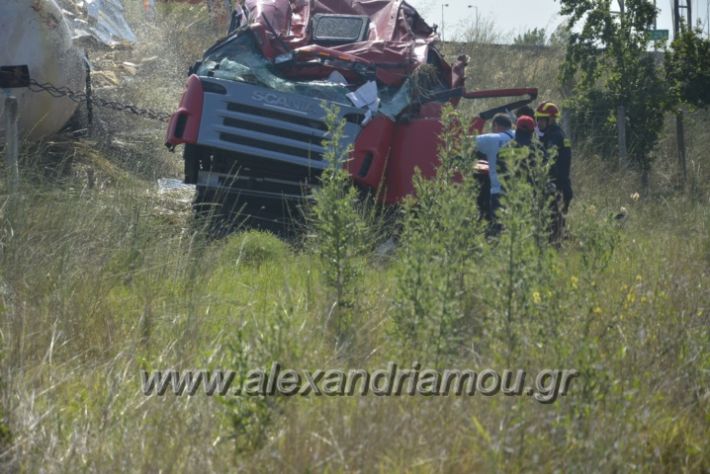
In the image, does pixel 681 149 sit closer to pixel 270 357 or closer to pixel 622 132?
pixel 622 132

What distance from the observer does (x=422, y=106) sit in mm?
11430

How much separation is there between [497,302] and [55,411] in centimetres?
203

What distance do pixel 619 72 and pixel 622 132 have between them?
1.06 metres

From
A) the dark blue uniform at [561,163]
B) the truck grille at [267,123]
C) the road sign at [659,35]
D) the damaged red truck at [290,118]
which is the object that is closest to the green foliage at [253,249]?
the damaged red truck at [290,118]

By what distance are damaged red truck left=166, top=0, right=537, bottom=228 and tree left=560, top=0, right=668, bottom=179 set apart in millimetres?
5867

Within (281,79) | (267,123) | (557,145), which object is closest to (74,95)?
(281,79)

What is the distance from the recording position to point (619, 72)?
17.3 meters

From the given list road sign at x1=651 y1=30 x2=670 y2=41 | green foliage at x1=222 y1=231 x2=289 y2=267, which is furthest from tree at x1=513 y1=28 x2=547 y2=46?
green foliage at x1=222 y1=231 x2=289 y2=267

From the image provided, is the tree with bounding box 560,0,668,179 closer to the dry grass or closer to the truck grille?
the truck grille

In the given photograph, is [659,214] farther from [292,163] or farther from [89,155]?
[89,155]

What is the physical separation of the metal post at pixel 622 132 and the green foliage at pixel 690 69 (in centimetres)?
98

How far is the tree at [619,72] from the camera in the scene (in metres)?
17.0

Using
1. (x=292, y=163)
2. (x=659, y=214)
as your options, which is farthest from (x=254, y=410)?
(x=659, y=214)

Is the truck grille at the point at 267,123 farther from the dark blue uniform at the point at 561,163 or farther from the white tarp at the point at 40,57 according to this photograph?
the white tarp at the point at 40,57
